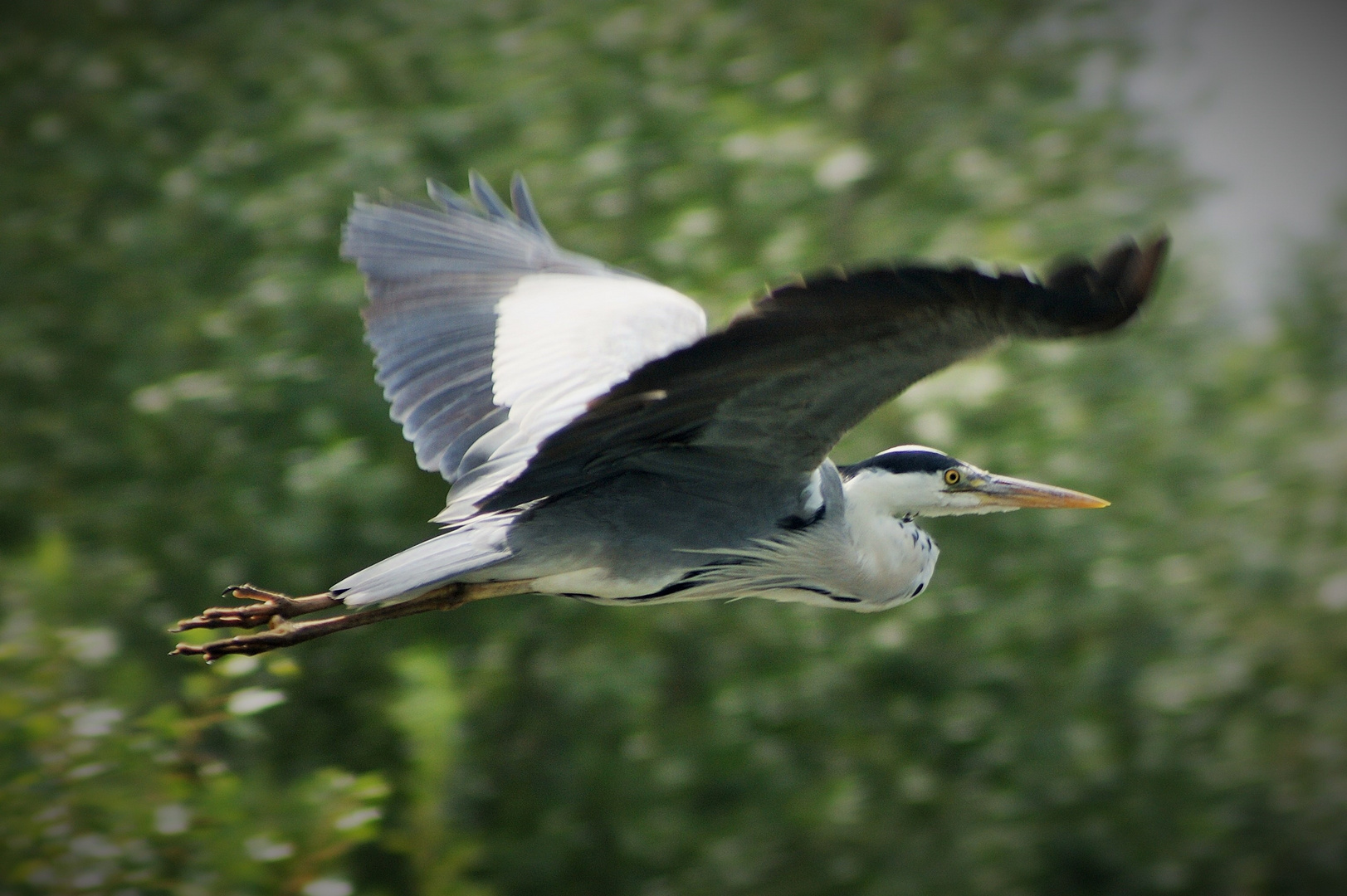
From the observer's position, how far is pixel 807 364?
7.57ft

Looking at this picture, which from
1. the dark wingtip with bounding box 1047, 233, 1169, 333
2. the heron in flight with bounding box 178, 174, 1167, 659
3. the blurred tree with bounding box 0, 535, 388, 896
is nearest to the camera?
the dark wingtip with bounding box 1047, 233, 1169, 333

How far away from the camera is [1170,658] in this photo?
504cm

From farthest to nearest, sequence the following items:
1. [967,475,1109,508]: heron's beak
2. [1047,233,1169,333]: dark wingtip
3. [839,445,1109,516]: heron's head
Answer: [967,475,1109,508]: heron's beak < [839,445,1109,516]: heron's head < [1047,233,1169,333]: dark wingtip

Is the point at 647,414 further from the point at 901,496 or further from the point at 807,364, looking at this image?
the point at 901,496

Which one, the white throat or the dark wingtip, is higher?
the white throat

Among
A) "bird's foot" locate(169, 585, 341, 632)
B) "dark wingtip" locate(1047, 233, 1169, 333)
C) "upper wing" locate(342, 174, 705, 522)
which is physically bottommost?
"dark wingtip" locate(1047, 233, 1169, 333)

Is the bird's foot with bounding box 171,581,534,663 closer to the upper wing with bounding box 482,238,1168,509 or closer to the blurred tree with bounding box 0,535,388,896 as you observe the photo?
the blurred tree with bounding box 0,535,388,896

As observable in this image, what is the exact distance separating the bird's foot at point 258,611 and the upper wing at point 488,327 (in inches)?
13.8

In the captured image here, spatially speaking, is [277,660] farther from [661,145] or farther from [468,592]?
[661,145]

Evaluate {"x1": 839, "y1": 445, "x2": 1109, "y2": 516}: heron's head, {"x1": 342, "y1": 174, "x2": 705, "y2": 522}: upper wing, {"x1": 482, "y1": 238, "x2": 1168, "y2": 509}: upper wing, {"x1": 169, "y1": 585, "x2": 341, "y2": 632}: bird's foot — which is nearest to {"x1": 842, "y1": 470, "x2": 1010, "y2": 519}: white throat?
{"x1": 839, "y1": 445, "x2": 1109, "y2": 516}: heron's head

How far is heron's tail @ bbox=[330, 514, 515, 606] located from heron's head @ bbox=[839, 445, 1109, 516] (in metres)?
0.89

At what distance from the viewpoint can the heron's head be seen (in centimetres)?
333

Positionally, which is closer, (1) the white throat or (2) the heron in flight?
(2) the heron in flight

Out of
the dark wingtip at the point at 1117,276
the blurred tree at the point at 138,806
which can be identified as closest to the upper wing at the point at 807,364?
the dark wingtip at the point at 1117,276
